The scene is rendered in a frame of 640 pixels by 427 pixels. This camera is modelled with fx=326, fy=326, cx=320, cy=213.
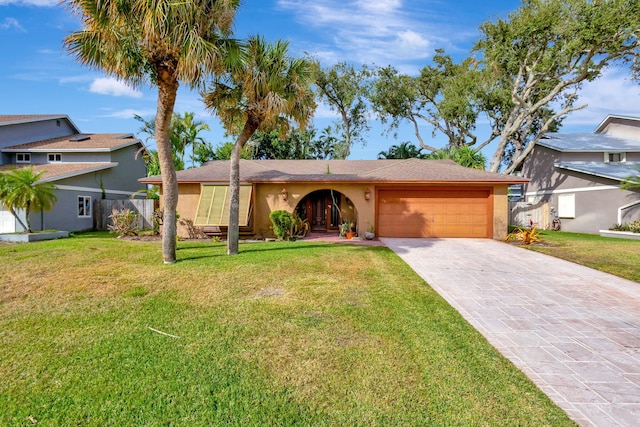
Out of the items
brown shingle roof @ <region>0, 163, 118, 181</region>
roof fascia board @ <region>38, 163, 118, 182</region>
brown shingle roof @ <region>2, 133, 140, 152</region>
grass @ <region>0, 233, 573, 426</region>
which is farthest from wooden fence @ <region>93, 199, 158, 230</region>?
grass @ <region>0, 233, 573, 426</region>

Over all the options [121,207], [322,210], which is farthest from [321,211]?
[121,207]

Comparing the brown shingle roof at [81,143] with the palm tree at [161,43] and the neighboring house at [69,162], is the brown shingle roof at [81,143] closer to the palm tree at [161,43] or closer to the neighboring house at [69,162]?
the neighboring house at [69,162]

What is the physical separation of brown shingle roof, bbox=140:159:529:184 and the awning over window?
1.46 feet

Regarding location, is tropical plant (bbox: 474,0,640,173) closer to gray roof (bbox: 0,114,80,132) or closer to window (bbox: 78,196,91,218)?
window (bbox: 78,196,91,218)

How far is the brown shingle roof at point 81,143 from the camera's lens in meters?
20.9

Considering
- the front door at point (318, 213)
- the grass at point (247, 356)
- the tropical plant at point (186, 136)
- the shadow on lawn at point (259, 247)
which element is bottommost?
the grass at point (247, 356)

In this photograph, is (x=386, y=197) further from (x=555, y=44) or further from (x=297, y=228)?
Answer: (x=555, y=44)

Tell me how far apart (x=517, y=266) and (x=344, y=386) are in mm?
7993

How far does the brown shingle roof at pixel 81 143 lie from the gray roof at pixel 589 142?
2940 cm

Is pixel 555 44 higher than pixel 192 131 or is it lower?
higher

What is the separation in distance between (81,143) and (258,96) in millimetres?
18705

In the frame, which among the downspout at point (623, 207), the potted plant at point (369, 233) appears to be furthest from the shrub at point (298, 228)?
the downspout at point (623, 207)

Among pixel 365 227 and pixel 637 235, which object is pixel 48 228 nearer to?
pixel 365 227

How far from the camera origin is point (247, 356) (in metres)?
4.26
